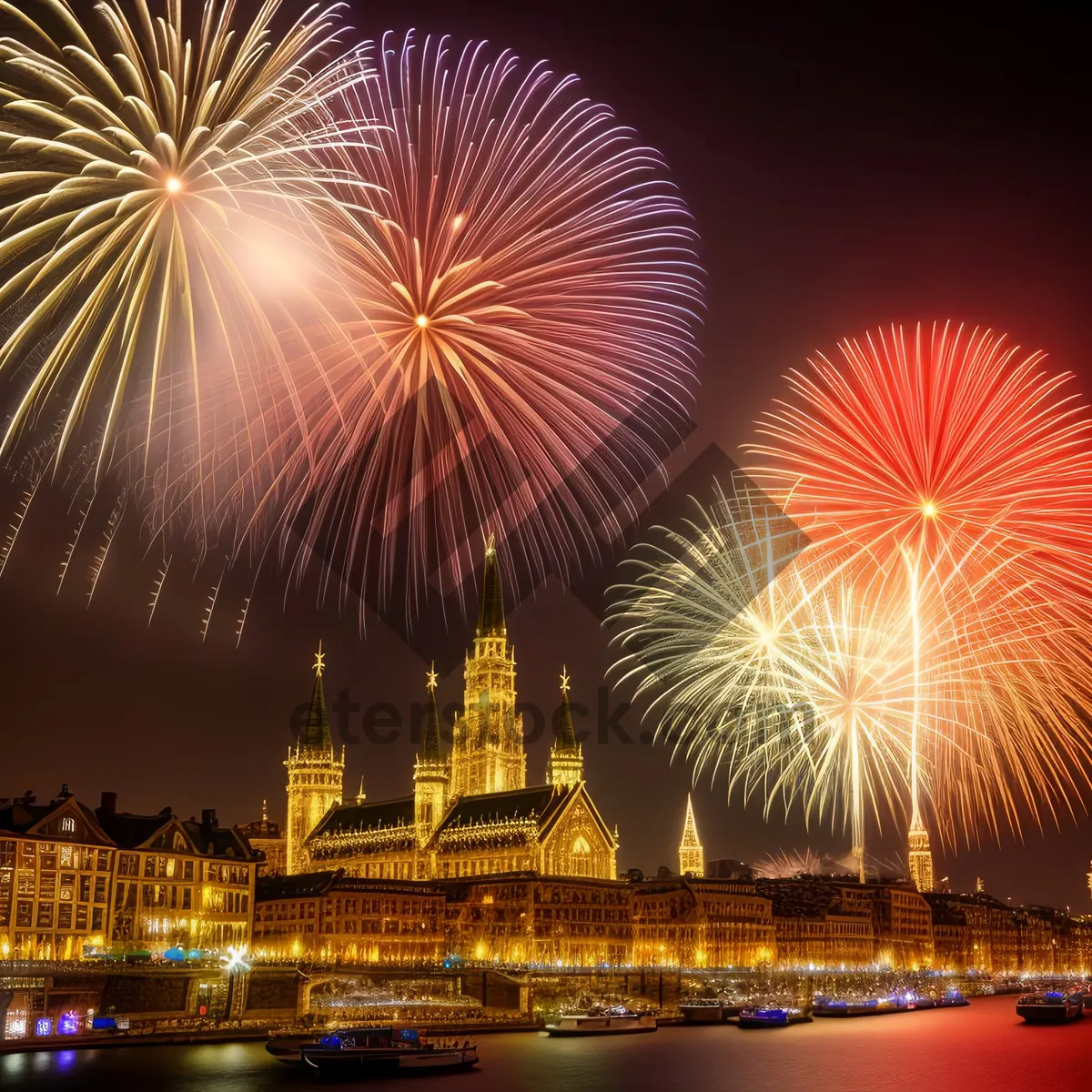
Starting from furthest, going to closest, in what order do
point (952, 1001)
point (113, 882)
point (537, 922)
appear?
point (952, 1001) → point (537, 922) → point (113, 882)

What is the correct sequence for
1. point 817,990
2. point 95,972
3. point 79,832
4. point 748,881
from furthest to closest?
point 748,881, point 817,990, point 79,832, point 95,972

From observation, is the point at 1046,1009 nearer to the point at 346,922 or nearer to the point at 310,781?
the point at 346,922

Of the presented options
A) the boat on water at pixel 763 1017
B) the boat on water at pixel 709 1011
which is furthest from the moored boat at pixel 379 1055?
the boat on water at pixel 709 1011

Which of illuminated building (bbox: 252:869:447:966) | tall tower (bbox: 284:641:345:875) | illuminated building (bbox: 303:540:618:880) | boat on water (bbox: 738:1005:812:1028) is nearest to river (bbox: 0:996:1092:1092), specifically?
boat on water (bbox: 738:1005:812:1028)

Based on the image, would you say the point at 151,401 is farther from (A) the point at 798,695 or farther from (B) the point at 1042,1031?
(B) the point at 1042,1031

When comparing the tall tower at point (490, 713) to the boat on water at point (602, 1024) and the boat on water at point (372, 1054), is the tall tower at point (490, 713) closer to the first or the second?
the boat on water at point (602, 1024)

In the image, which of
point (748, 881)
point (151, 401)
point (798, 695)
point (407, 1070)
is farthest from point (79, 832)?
point (748, 881)

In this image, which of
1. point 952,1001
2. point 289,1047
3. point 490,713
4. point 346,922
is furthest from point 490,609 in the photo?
point 289,1047
